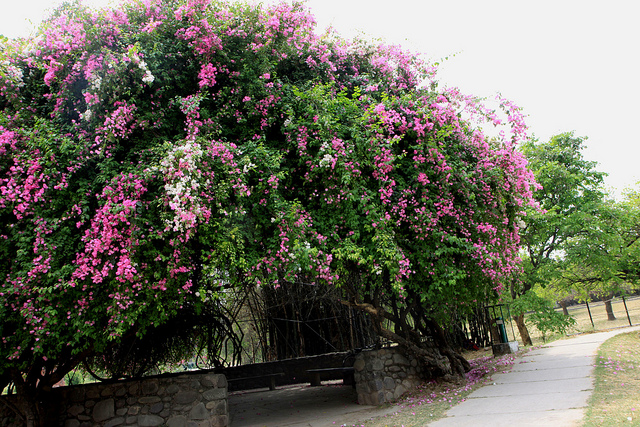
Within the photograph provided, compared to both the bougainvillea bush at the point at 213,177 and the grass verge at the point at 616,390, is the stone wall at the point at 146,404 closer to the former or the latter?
the bougainvillea bush at the point at 213,177

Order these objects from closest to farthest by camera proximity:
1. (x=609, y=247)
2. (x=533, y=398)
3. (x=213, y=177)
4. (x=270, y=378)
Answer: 1. (x=533, y=398)
2. (x=213, y=177)
3. (x=270, y=378)
4. (x=609, y=247)

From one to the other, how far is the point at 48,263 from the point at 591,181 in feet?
54.0

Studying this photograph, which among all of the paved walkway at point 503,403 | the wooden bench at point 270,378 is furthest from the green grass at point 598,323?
the wooden bench at point 270,378

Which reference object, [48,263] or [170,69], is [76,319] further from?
[170,69]

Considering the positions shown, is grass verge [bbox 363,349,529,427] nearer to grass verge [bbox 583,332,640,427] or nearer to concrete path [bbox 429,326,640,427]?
concrete path [bbox 429,326,640,427]

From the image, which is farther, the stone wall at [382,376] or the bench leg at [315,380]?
the bench leg at [315,380]

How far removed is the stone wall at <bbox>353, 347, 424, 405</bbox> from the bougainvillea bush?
369 mm

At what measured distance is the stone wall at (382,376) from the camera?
23.7ft

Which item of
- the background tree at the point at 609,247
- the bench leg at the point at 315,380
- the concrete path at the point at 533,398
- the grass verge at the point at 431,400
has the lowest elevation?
the bench leg at the point at 315,380

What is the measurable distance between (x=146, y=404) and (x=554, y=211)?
41.5 feet

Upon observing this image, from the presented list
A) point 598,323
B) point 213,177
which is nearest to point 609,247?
point 598,323

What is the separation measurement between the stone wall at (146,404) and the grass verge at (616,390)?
17.0 feet

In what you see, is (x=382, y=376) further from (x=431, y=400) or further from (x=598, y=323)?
(x=598, y=323)

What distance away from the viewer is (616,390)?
5.21 m
